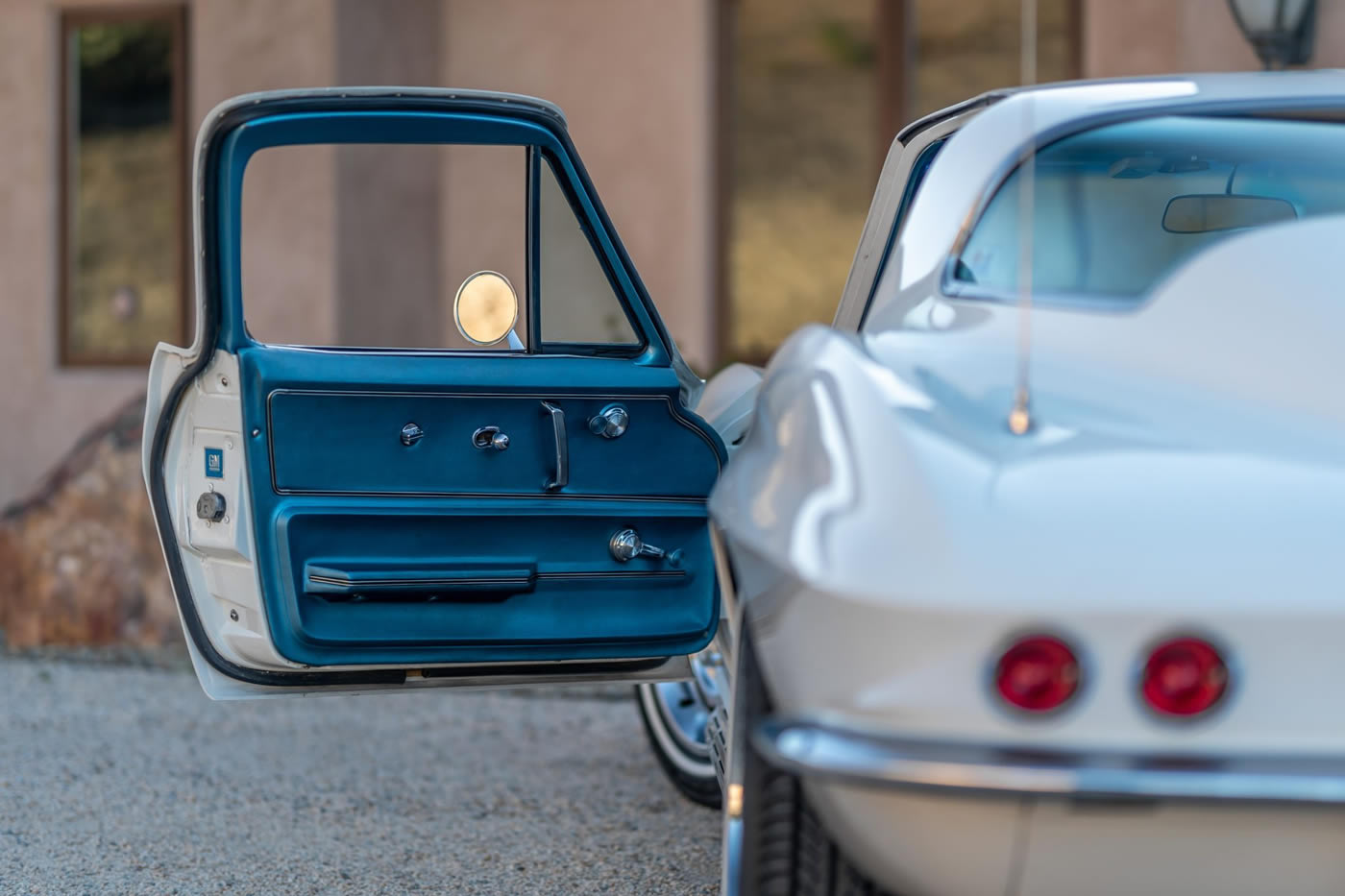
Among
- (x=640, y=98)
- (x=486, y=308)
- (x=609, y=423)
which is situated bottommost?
(x=609, y=423)

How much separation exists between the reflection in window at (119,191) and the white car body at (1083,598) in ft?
28.6

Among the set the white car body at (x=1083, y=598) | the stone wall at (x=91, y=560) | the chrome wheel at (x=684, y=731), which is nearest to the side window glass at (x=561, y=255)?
the chrome wheel at (x=684, y=731)

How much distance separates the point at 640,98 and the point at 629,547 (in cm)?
647

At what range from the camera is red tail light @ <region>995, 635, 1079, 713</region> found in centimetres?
177

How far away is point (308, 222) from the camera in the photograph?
30.3 ft

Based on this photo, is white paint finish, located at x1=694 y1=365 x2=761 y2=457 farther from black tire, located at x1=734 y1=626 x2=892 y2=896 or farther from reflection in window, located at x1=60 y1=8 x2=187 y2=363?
reflection in window, located at x1=60 y1=8 x2=187 y2=363

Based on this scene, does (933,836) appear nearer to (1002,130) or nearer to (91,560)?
(1002,130)

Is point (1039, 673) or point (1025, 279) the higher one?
point (1025, 279)

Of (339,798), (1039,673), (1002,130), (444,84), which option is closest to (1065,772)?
(1039,673)

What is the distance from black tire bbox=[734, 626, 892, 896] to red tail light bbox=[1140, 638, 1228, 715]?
510mm

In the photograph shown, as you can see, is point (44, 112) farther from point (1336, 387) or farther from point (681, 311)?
point (1336, 387)

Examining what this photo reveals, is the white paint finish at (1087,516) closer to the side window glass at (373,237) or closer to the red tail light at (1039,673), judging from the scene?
the red tail light at (1039,673)

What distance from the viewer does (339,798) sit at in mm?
4340

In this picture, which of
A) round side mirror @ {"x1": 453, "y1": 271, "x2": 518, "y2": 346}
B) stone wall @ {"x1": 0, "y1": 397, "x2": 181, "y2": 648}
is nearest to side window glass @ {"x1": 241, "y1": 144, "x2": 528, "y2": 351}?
stone wall @ {"x1": 0, "y1": 397, "x2": 181, "y2": 648}
